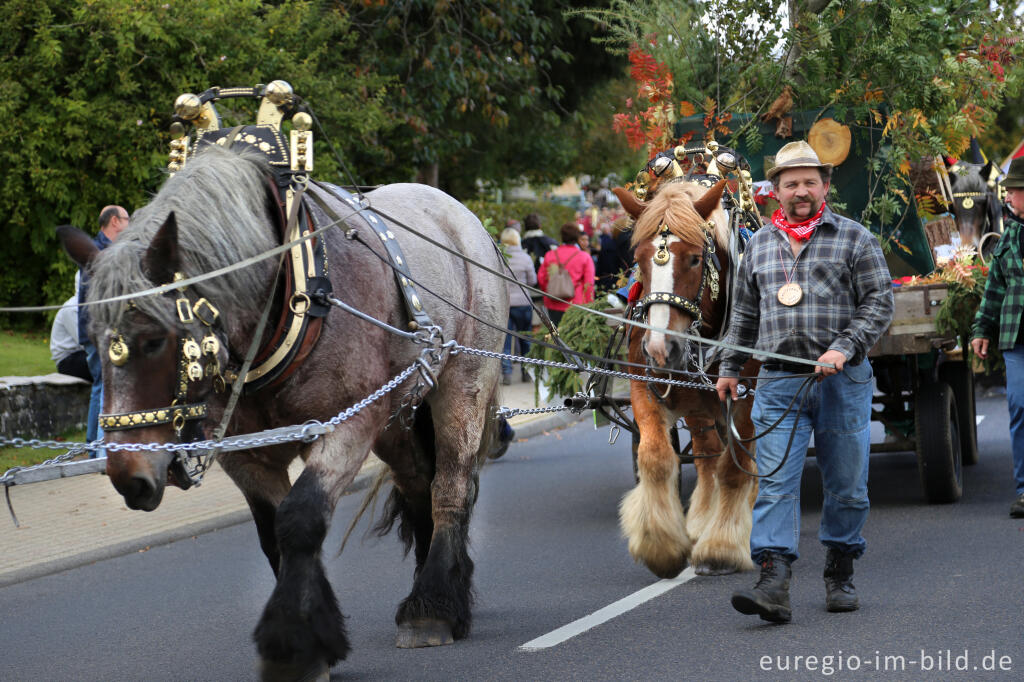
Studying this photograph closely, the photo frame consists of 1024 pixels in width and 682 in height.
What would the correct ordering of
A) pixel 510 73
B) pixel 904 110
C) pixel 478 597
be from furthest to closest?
pixel 510 73
pixel 904 110
pixel 478 597

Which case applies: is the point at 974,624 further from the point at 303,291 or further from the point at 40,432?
the point at 40,432

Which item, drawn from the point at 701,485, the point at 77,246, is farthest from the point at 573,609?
the point at 77,246

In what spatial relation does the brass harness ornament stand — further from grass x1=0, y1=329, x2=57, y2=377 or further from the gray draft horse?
grass x1=0, y1=329, x2=57, y2=377

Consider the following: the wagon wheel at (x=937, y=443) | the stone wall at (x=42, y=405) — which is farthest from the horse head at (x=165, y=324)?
the stone wall at (x=42, y=405)

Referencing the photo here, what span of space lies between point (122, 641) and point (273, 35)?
10310 mm

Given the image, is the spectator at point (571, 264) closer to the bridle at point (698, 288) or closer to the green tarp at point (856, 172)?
the green tarp at point (856, 172)

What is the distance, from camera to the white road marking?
5.59 m

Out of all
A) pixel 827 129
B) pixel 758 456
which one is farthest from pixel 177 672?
pixel 827 129

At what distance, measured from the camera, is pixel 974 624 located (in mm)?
5469

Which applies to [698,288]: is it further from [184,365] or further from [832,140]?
[832,140]

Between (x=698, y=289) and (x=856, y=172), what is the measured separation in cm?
334

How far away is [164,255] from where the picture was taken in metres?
4.48

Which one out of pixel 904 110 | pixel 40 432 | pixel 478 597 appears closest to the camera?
pixel 478 597

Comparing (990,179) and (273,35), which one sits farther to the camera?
(273,35)
